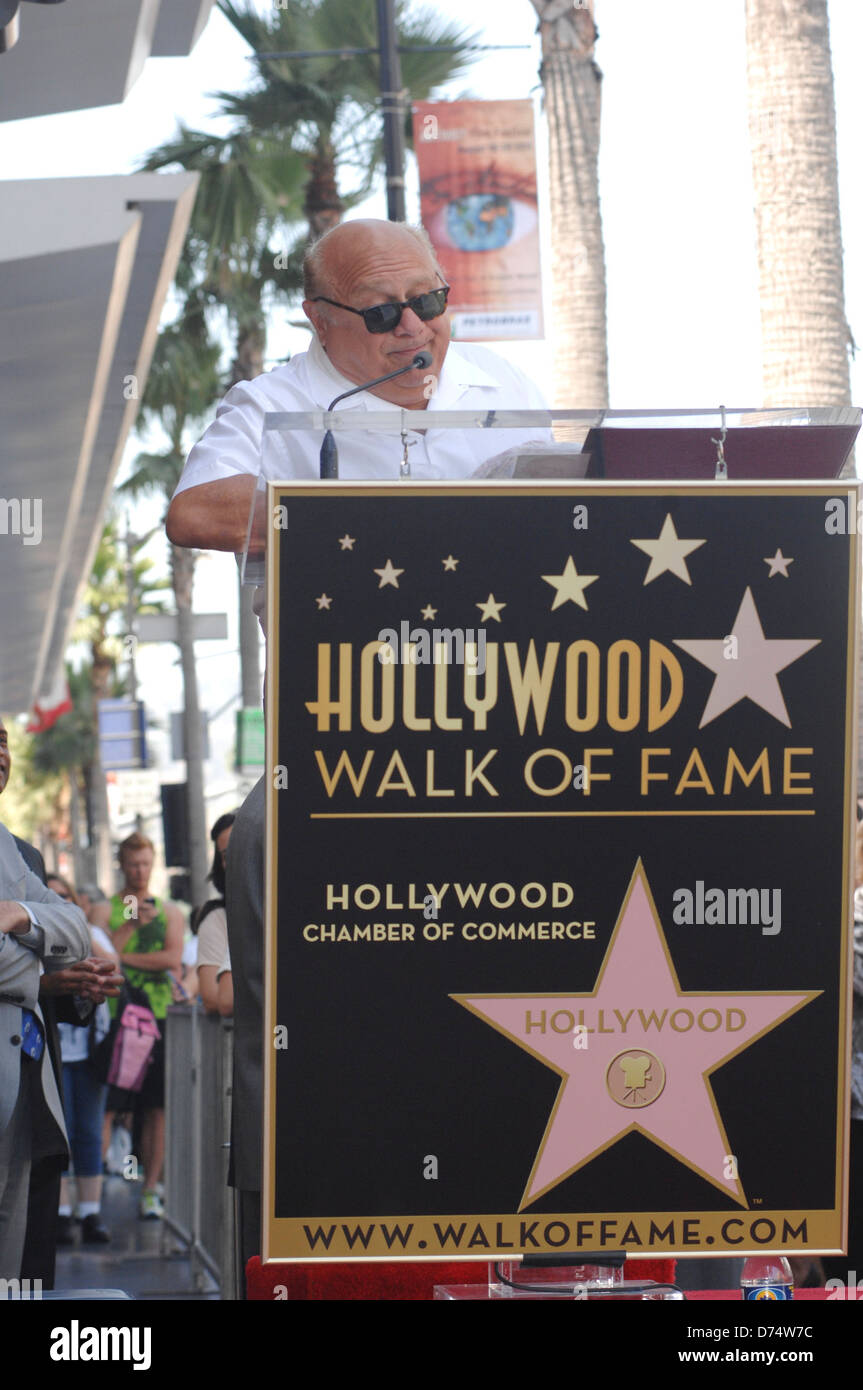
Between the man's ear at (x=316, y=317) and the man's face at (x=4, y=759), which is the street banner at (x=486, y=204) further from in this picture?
the man's ear at (x=316, y=317)

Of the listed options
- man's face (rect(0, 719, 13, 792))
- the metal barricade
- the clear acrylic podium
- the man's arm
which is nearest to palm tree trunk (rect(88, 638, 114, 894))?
the metal barricade

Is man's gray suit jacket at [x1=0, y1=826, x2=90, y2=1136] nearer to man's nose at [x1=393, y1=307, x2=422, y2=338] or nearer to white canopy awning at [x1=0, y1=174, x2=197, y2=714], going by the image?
man's nose at [x1=393, y1=307, x2=422, y2=338]

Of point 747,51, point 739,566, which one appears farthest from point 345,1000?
point 747,51

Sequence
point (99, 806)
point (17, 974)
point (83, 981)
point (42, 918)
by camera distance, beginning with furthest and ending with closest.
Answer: point (99, 806), point (83, 981), point (42, 918), point (17, 974)

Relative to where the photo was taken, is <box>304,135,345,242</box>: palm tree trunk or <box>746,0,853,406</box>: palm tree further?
<box>304,135,345,242</box>: palm tree trunk

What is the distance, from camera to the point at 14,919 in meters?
4.84

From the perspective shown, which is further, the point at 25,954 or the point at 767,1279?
the point at 25,954

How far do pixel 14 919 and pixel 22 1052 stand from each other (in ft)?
1.20

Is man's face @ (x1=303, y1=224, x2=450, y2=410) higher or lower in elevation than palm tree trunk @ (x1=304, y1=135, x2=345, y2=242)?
lower

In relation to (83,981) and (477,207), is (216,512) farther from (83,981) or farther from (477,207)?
(477,207)

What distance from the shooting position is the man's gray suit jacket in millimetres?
4766

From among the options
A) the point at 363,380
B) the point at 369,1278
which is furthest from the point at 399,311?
the point at 369,1278

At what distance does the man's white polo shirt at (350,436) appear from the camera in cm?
249

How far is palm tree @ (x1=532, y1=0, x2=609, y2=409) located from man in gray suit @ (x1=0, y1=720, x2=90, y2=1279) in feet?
23.8
